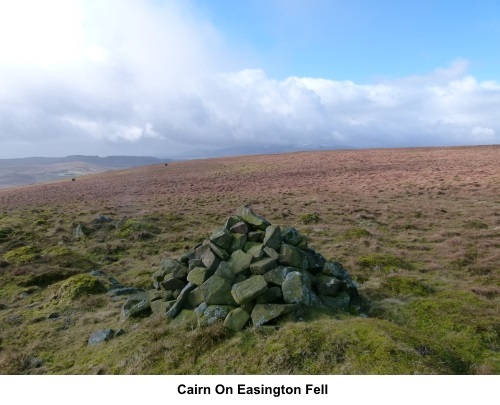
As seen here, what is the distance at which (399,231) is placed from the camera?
789 inches

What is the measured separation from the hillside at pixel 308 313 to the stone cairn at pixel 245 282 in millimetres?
479

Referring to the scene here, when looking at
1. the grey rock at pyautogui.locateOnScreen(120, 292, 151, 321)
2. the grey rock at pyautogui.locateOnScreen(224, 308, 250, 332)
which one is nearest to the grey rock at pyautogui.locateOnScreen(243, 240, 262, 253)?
the grey rock at pyautogui.locateOnScreen(224, 308, 250, 332)

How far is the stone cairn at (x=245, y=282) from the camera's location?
8828 millimetres

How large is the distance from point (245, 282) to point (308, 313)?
→ 1868 mm

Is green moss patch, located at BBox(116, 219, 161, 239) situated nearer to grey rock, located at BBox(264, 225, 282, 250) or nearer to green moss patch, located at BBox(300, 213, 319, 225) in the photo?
green moss patch, located at BBox(300, 213, 319, 225)

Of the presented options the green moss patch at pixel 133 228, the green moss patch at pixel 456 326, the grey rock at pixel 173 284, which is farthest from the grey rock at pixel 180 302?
the green moss patch at pixel 133 228

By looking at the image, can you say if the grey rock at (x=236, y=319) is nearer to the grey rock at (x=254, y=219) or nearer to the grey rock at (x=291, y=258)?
the grey rock at (x=291, y=258)

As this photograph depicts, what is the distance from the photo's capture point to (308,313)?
8.69 metres

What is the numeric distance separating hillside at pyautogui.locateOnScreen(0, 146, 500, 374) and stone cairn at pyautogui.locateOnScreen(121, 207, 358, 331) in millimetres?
479

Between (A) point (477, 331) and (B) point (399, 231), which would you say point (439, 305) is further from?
(B) point (399, 231)

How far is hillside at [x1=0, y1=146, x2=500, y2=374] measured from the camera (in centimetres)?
715

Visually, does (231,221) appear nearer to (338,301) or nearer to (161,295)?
(161,295)
